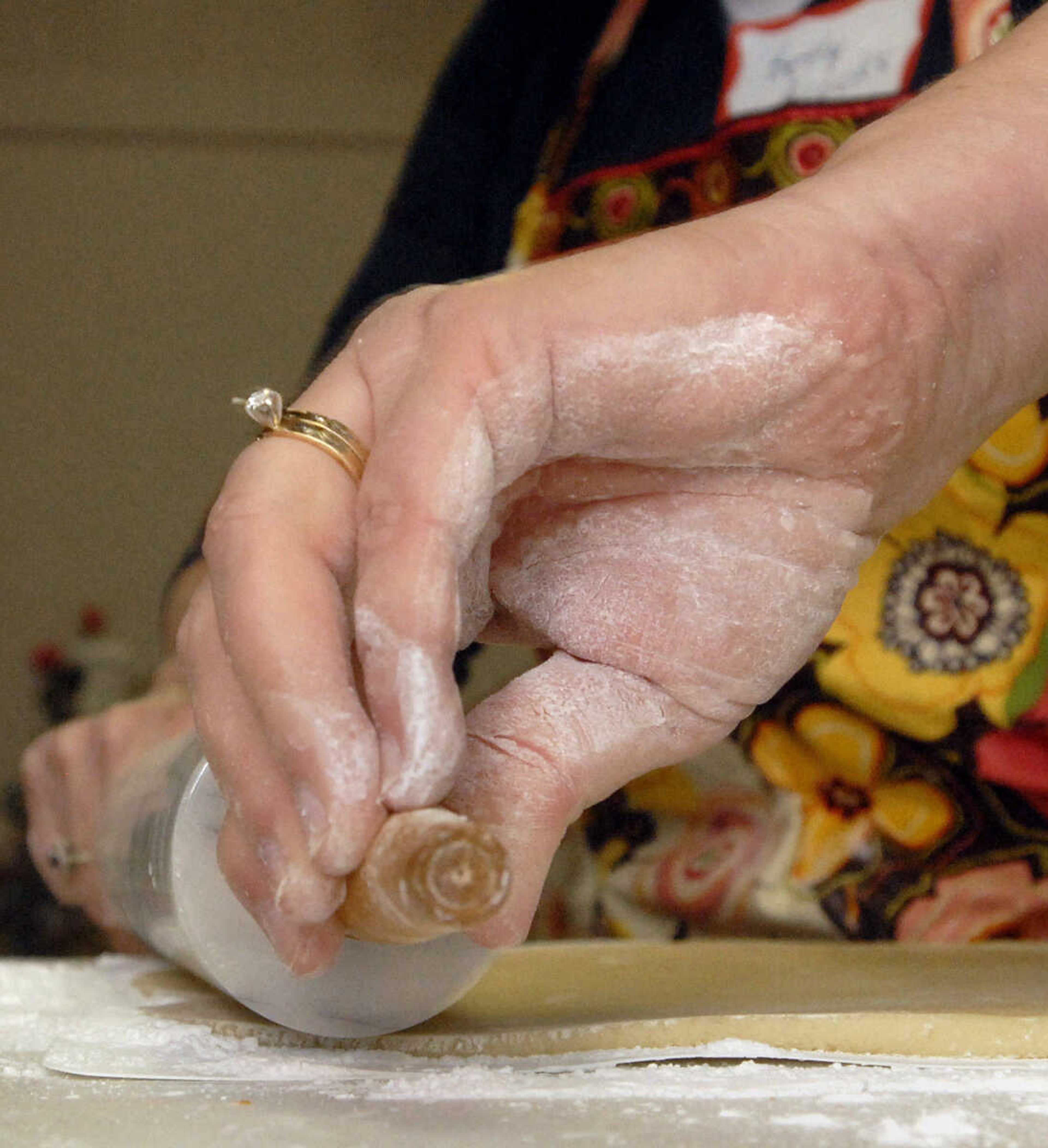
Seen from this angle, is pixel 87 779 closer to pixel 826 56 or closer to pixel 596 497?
pixel 596 497

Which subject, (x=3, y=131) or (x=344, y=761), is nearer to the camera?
(x=344, y=761)

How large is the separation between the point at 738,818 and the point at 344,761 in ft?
1.35

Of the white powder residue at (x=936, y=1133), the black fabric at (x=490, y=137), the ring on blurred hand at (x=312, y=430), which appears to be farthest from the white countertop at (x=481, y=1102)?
the black fabric at (x=490, y=137)

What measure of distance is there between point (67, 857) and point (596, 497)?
49 cm

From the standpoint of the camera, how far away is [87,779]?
2.58 ft

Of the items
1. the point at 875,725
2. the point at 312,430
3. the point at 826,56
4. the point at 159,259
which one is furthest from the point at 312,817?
the point at 159,259

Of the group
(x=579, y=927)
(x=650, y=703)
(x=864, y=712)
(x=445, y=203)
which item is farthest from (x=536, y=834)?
(x=445, y=203)

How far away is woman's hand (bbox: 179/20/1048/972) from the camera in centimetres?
38

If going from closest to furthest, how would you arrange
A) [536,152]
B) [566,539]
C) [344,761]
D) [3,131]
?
[344,761] → [566,539] → [536,152] → [3,131]

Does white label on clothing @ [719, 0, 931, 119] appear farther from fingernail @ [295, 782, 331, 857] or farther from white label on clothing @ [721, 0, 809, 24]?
fingernail @ [295, 782, 331, 857]

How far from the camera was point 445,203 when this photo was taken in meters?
0.84

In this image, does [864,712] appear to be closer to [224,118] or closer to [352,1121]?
[352,1121]

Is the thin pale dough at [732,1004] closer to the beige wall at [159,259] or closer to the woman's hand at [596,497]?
the woman's hand at [596,497]

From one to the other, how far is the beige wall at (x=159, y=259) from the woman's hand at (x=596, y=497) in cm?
176
